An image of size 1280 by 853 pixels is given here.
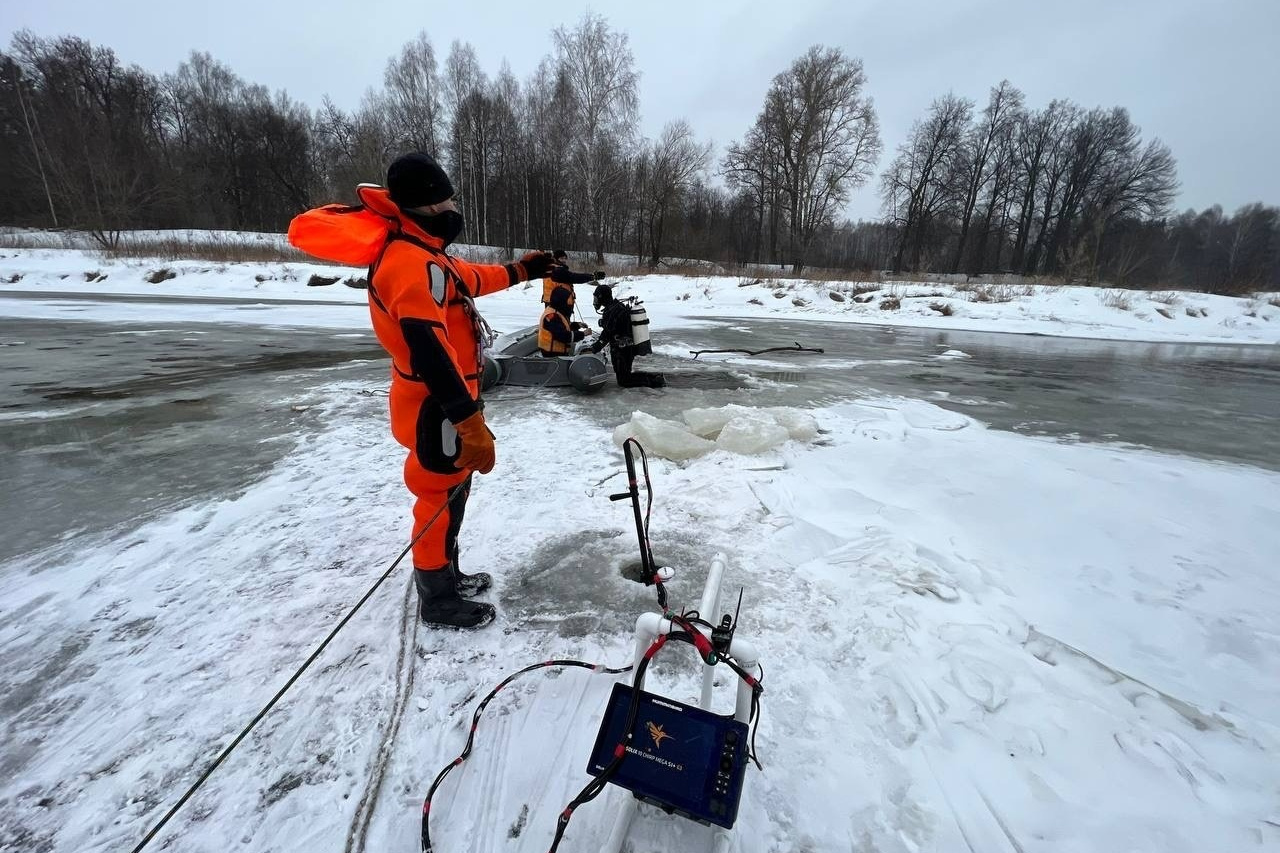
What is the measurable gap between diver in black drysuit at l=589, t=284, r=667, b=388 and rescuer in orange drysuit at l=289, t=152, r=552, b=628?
3.68 m

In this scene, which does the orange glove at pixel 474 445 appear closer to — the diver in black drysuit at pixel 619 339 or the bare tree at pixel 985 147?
the diver in black drysuit at pixel 619 339

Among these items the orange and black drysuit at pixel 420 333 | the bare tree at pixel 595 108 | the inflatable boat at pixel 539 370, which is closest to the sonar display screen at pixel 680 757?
the orange and black drysuit at pixel 420 333

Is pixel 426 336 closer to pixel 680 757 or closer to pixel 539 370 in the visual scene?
pixel 680 757

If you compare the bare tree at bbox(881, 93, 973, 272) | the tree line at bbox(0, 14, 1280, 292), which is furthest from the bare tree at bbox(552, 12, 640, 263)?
the bare tree at bbox(881, 93, 973, 272)

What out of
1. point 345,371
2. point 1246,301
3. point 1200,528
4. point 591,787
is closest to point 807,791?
point 591,787

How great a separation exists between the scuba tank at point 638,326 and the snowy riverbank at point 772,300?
20.5 feet

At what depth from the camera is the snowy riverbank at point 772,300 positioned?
15.3 metres

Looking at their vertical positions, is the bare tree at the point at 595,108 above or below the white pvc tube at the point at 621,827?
above

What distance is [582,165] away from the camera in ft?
84.5

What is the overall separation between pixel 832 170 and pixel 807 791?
3151 cm

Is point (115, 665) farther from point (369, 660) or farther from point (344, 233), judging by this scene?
point (344, 233)

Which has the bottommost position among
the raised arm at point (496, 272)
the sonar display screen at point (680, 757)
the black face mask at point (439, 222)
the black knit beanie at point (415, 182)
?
the sonar display screen at point (680, 757)

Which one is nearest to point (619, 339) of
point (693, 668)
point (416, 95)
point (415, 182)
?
point (415, 182)

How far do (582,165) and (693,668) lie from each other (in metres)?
27.6
